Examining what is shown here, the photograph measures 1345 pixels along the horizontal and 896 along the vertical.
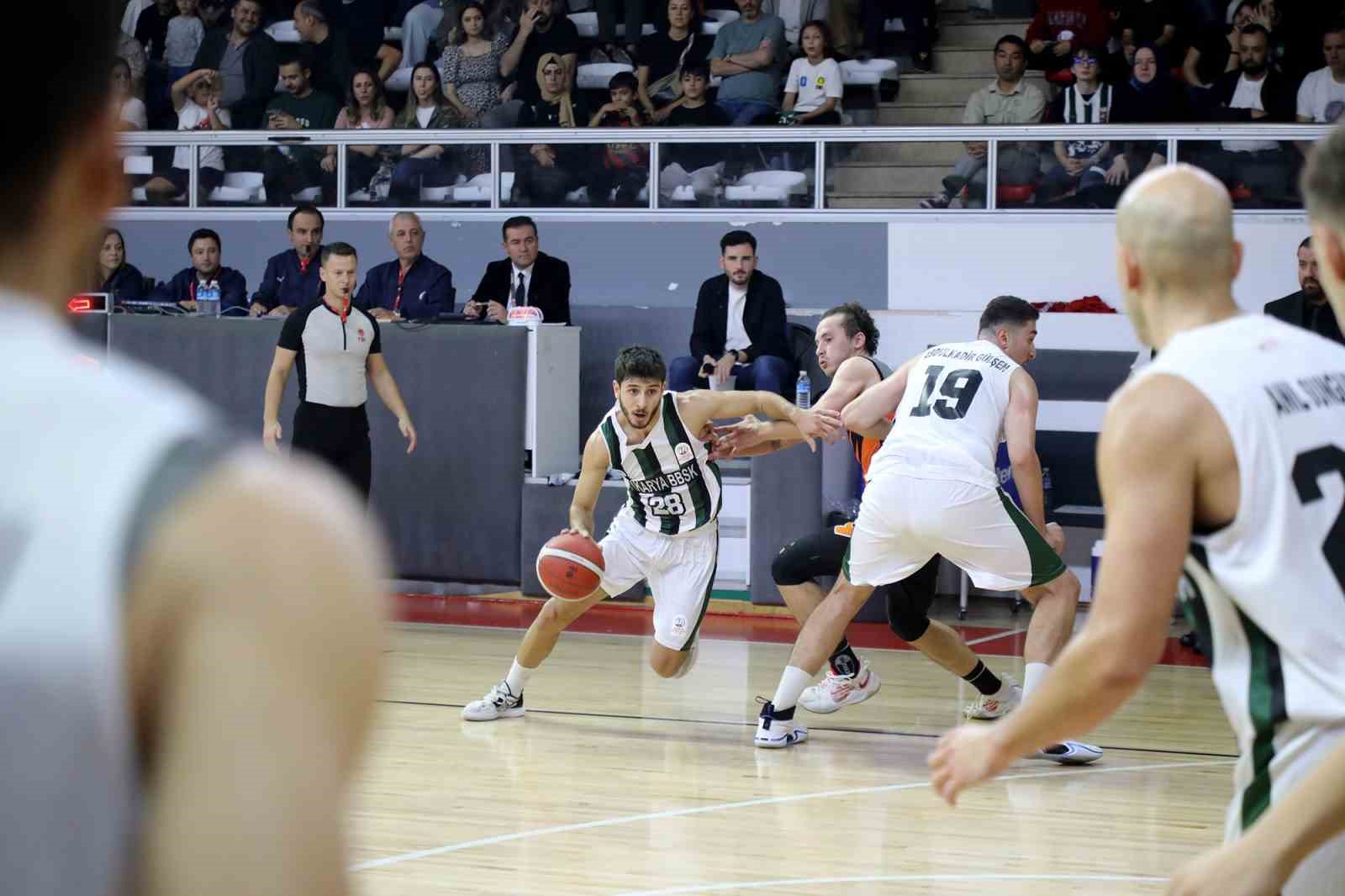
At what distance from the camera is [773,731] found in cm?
673

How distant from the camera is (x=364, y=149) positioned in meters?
12.7

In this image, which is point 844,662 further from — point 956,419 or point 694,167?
point 694,167

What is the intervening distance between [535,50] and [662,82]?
113 centimetres

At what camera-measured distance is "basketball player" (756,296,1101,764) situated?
633 cm

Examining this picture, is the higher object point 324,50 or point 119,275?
point 324,50

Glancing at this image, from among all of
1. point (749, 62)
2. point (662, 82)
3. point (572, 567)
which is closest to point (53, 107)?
point (572, 567)

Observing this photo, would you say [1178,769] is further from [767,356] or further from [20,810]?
[20,810]

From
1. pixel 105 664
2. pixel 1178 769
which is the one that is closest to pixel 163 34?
pixel 1178 769

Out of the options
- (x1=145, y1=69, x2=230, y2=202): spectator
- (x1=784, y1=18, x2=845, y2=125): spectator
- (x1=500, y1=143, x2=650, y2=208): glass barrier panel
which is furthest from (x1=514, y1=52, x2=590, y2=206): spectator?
(x1=145, y1=69, x2=230, y2=202): spectator

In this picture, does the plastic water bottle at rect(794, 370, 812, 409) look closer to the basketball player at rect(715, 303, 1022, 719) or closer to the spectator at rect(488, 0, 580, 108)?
the basketball player at rect(715, 303, 1022, 719)

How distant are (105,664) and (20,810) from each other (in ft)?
0.28

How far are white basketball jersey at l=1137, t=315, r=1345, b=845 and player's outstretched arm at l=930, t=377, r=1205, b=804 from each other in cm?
6

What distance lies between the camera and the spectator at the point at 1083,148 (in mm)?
10930

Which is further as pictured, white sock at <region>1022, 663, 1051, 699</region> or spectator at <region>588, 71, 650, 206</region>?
spectator at <region>588, 71, 650, 206</region>
